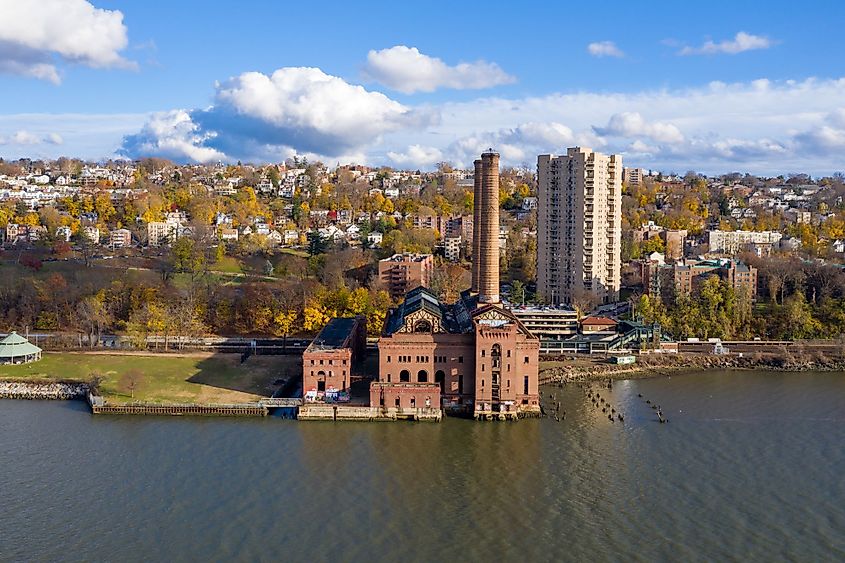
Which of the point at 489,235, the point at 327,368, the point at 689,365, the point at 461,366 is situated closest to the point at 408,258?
the point at 489,235

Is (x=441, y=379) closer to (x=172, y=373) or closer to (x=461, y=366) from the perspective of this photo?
(x=461, y=366)

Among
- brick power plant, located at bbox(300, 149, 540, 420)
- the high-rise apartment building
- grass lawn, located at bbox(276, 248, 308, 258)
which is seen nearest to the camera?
brick power plant, located at bbox(300, 149, 540, 420)

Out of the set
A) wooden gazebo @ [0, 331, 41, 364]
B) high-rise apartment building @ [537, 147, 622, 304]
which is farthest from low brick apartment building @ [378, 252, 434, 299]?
wooden gazebo @ [0, 331, 41, 364]

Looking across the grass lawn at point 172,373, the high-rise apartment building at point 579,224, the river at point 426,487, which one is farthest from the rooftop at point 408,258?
the river at point 426,487

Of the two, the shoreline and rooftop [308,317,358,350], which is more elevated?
rooftop [308,317,358,350]

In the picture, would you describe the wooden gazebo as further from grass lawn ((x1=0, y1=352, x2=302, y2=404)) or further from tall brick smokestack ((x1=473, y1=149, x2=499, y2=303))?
tall brick smokestack ((x1=473, y1=149, x2=499, y2=303))

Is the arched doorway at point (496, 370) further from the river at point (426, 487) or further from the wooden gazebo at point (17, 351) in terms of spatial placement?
the wooden gazebo at point (17, 351)
